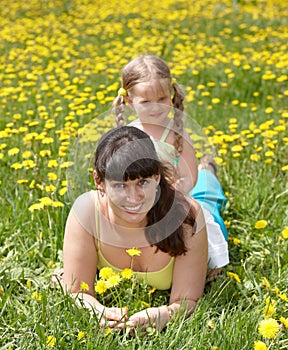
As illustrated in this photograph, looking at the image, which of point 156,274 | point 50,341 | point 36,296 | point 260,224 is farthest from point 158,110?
point 50,341

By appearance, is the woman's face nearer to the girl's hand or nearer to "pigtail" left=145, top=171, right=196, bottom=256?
"pigtail" left=145, top=171, right=196, bottom=256

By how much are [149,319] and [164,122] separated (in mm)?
1098

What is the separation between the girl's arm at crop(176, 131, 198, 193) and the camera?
8.63ft

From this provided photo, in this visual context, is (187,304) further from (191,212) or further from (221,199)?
(221,199)

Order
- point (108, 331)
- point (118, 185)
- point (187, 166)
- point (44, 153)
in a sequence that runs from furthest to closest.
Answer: point (44, 153) < point (187, 166) < point (118, 185) < point (108, 331)

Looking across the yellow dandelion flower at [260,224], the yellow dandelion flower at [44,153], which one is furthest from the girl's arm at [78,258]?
the yellow dandelion flower at [44,153]

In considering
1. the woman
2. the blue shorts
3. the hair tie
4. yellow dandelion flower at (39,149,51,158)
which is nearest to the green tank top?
the woman

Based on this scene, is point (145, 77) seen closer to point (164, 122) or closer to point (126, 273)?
point (164, 122)

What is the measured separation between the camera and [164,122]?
281 centimetres

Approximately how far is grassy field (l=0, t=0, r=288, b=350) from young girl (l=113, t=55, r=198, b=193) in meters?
0.19

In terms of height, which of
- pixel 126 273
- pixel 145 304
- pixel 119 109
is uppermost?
pixel 119 109

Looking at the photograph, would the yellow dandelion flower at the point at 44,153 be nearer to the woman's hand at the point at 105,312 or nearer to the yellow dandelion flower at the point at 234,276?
the woman's hand at the point at 105,312

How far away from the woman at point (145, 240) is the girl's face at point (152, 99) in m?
0.55

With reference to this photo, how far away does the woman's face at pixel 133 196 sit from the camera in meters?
2.02
